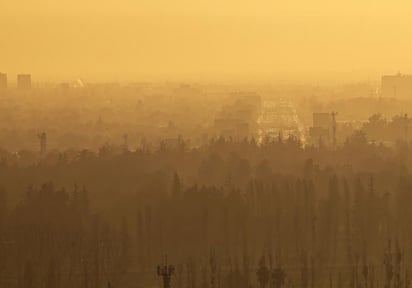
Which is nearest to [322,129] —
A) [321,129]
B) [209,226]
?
[321,129]

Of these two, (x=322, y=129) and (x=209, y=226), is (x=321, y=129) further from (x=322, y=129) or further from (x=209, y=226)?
(x=209, y=226)

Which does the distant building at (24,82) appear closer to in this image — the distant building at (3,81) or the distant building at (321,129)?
the distant building at (3,81)

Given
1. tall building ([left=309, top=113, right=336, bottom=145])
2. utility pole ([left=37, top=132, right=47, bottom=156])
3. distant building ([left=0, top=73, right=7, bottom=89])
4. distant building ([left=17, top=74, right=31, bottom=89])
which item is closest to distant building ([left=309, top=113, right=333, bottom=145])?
tall building ([left=309, top=113, right=336, bottom=145])

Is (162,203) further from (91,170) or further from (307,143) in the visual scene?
(307,143)

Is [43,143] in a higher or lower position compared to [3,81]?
lower

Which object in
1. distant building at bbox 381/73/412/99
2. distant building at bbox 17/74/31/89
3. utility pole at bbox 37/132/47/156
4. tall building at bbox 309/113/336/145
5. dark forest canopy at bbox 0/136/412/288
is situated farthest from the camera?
distant building at bbox 17/74/31/89

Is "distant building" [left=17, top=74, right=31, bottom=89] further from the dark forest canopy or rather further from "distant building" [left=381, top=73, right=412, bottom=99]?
the dark forest canopy

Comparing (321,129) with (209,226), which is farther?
(321,129)

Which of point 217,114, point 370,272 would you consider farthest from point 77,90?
point 370,272

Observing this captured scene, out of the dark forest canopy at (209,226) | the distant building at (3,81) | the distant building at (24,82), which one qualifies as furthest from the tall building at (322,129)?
the distant building at (24,82)
